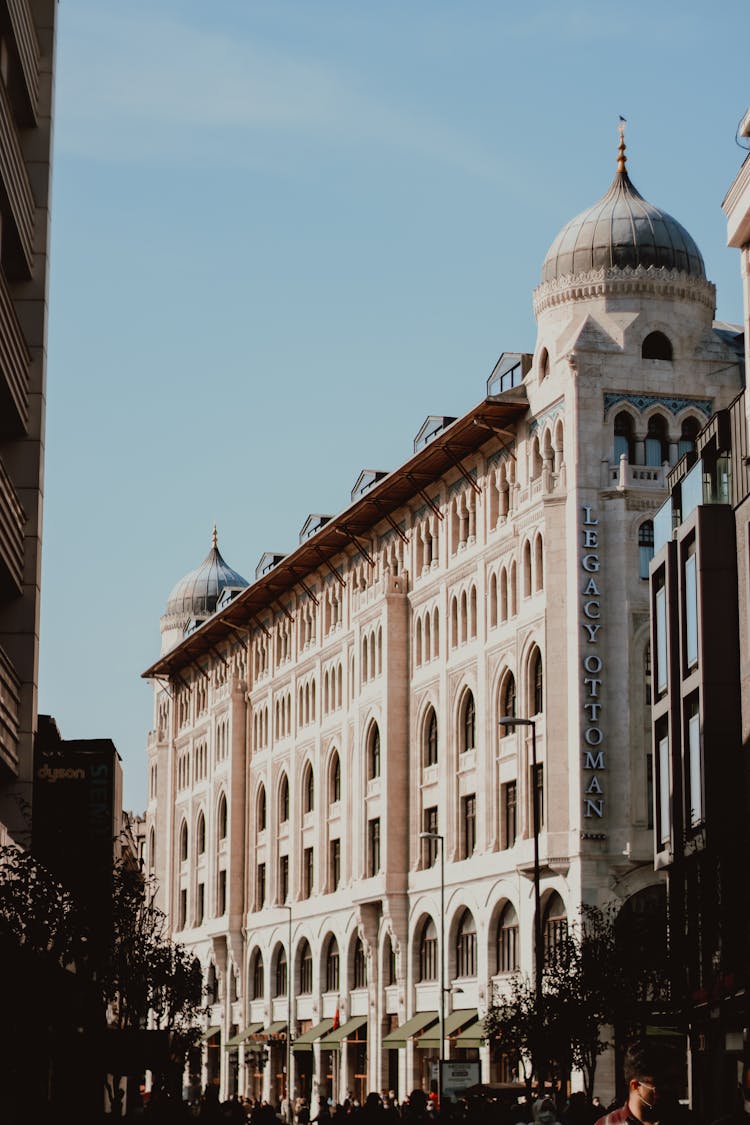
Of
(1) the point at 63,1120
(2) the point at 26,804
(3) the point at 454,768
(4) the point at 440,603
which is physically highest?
(4) the point at 440,603

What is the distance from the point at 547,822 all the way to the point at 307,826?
93.4ft

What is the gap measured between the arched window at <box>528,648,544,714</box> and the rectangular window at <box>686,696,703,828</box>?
17108mm

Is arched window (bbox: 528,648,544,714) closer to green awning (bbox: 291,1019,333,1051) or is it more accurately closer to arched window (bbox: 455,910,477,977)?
arched window (bbox: 455,910,477,977)

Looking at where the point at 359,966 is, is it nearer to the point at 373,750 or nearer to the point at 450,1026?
the point at 373,750

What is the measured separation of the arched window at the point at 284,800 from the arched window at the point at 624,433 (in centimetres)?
3433

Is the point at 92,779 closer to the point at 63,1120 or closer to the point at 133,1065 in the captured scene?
the point at 133,1065

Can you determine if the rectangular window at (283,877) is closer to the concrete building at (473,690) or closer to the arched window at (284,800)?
the concrete building at (473,690)

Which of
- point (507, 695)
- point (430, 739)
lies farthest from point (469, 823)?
point (507, 695)

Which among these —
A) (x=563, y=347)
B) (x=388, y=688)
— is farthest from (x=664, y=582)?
(x=388, y=688)

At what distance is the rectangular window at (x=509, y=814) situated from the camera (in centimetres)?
6669

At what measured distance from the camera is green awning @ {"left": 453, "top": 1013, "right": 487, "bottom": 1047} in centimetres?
6619

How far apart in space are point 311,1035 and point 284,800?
1231cm

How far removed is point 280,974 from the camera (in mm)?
94000

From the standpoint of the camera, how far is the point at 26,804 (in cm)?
3691
